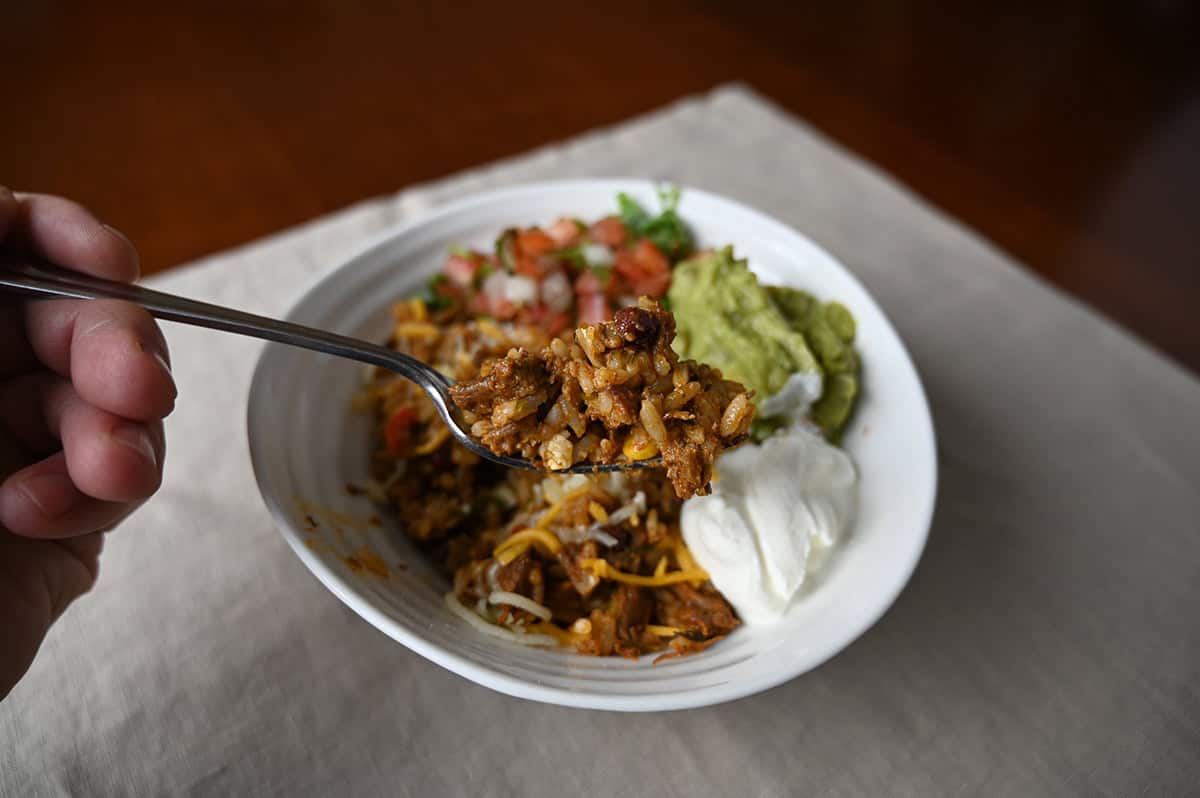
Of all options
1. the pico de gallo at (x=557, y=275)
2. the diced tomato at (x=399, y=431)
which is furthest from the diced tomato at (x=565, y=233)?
the diced tomato at (x=399, y=431)

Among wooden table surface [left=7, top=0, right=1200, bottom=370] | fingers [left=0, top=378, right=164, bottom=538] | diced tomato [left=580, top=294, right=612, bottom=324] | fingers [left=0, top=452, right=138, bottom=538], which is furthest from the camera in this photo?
wooden table surface [left=7, top=0, right=1200, bottom=370]

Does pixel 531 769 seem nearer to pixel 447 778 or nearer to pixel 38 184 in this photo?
pixel 447 778

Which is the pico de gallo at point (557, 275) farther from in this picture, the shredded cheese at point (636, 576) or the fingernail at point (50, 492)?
the fingernail at point (50, 492)

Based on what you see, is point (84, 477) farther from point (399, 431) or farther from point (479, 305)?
point (479, 305)

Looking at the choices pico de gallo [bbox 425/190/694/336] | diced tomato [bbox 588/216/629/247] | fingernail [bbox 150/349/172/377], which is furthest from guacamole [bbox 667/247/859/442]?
fingernail [bbox 150/349/172/377]

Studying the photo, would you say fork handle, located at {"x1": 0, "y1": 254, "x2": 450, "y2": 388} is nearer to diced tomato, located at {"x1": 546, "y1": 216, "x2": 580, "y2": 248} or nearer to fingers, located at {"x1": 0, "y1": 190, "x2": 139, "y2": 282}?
fingers, located at {"x1": 0, "y1": 190, "x2": 139, "y2": 282}

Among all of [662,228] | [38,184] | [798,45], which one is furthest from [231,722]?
[798,45]
